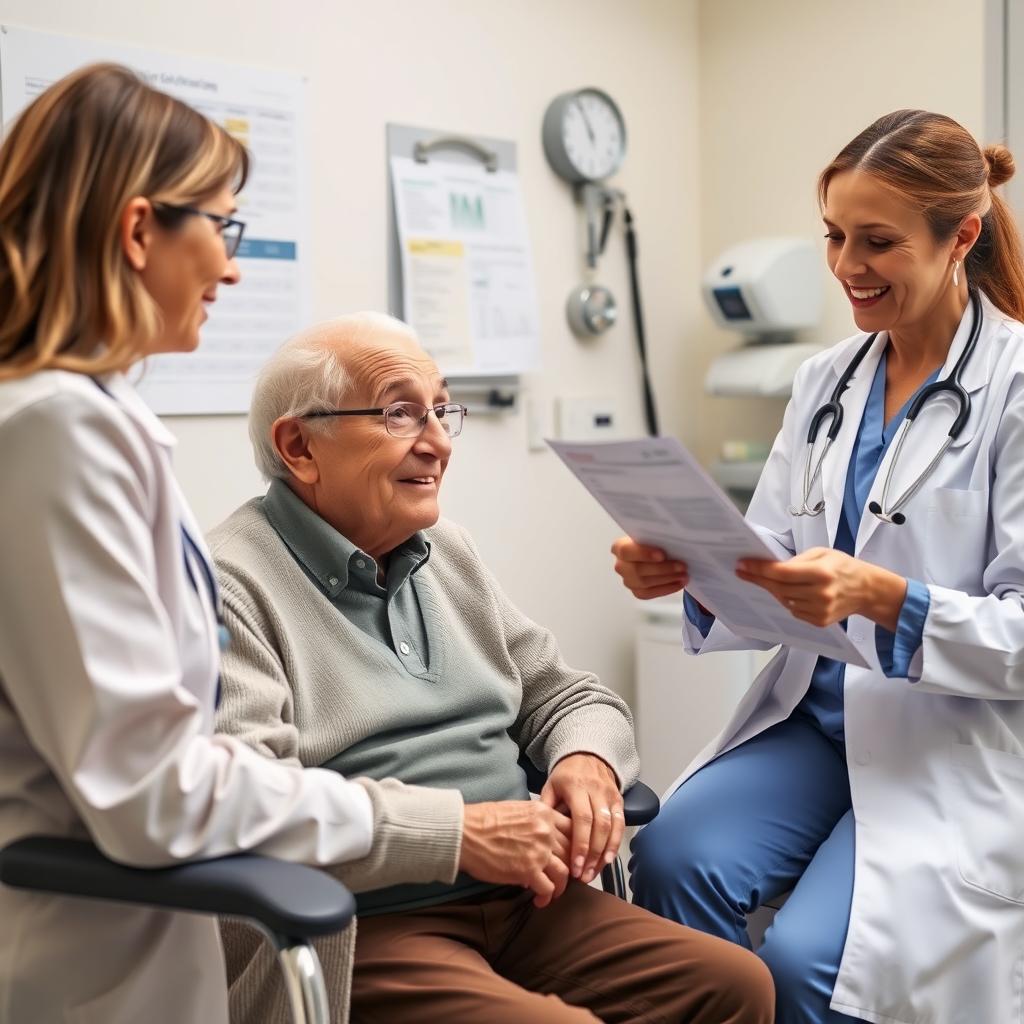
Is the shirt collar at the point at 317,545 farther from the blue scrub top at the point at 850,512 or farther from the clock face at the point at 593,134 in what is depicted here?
the clock face at the point at 593,134

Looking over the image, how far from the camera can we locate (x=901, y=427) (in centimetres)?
172

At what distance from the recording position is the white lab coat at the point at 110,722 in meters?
1.00

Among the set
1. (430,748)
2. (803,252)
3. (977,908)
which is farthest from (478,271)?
(977,908)

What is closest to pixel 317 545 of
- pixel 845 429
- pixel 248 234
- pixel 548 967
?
pixel 548 967

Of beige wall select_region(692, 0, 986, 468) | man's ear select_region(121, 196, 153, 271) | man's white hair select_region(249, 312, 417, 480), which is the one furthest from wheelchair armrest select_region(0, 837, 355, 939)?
beige wall select_region(692, 0, 986, 468)

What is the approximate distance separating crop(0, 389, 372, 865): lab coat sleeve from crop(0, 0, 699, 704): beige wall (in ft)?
A: 4.89

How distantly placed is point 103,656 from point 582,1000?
73 cm

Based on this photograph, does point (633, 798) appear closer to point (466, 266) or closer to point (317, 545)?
point (317, 545)

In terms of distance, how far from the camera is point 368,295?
2.77m

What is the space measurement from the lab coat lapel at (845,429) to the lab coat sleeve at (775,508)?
8cm

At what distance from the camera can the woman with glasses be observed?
101cm

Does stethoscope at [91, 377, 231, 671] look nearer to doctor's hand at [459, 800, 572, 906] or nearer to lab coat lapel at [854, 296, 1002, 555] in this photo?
doctor's hand at [459, 800, 572, 906]

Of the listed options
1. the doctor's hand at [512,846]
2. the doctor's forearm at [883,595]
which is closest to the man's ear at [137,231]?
the doctor's hand at [512,846]

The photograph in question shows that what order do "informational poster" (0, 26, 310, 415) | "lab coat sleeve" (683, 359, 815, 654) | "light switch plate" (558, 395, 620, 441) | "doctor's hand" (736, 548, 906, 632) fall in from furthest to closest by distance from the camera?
"light switch plate" (558, 395, 620, 441) → "informational poster" (0, 26, 310, 415) → "lab coat sleeve" (683, 359, 815, 654) → "doctor's hand" (736, 548, 906, 632)
